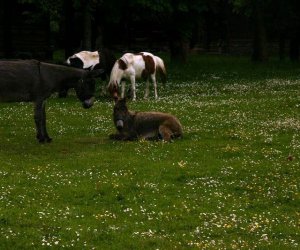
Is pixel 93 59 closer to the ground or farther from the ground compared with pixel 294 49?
farther from the ground

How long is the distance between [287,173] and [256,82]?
19.4 meters

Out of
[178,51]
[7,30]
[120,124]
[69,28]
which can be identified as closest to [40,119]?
[120,124]

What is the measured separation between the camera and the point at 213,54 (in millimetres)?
61969

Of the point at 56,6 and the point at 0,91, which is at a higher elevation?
the point at 56,6

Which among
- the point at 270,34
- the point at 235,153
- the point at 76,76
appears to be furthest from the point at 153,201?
the point at 270,34

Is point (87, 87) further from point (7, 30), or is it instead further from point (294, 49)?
point (294, 49)

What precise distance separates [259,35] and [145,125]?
1184 inches

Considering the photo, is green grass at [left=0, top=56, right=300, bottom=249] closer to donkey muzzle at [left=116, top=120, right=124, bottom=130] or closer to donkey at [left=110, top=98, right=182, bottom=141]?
donkey at [left=110, top=98, right=182, bottom=141]

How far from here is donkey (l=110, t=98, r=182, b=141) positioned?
15648 mm

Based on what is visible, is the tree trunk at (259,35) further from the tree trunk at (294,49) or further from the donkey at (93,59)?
the donkey at (93,59)

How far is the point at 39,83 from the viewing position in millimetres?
15539

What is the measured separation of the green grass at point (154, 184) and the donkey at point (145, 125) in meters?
0.43

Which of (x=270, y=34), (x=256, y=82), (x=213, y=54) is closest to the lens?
(x=256, y=82)

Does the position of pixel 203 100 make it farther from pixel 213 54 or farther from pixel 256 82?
pixel 213 54
